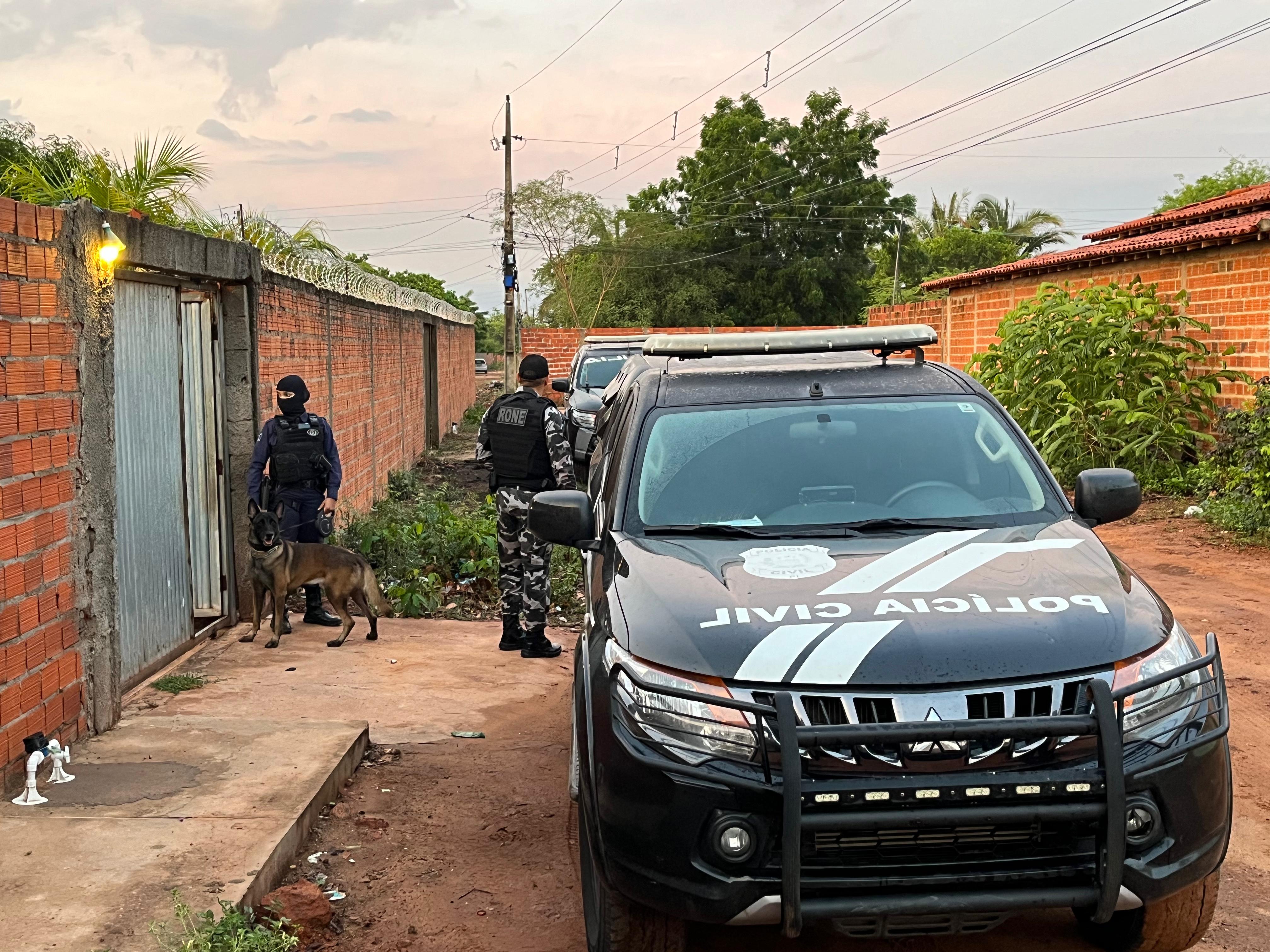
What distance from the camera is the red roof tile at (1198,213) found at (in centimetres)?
1530

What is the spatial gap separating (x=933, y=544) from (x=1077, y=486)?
0.90 meters

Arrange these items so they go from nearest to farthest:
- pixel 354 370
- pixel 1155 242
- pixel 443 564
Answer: pixel 443 564, pixel 354 370, pixel 1155 242

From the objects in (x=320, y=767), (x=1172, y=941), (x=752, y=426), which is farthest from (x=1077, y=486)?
(x=320, y=767)

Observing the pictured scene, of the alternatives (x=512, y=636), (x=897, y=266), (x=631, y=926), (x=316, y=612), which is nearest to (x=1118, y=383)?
(x=512, y=636)

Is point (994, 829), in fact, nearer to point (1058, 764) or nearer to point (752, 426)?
point (1058, 764)

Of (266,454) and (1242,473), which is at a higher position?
(266,454)

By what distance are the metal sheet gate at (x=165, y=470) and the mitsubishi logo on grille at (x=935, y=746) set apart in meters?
4.36

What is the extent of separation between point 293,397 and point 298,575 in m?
1.14

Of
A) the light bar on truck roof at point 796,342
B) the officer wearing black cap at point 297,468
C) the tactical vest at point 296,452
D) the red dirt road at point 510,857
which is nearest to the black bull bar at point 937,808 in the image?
the red dirt road at point 510,857

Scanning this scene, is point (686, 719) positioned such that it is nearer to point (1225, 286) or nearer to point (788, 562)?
point (788, 562)

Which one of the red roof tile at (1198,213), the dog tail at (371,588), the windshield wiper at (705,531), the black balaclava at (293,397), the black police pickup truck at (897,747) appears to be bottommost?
the dog tail at (371,588)

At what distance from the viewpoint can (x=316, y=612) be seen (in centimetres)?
830

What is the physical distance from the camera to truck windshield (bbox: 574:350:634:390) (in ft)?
50.3

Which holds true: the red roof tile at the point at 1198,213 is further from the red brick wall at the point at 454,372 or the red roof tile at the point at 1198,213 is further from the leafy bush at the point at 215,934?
the leafy bush at the point at 215,934
